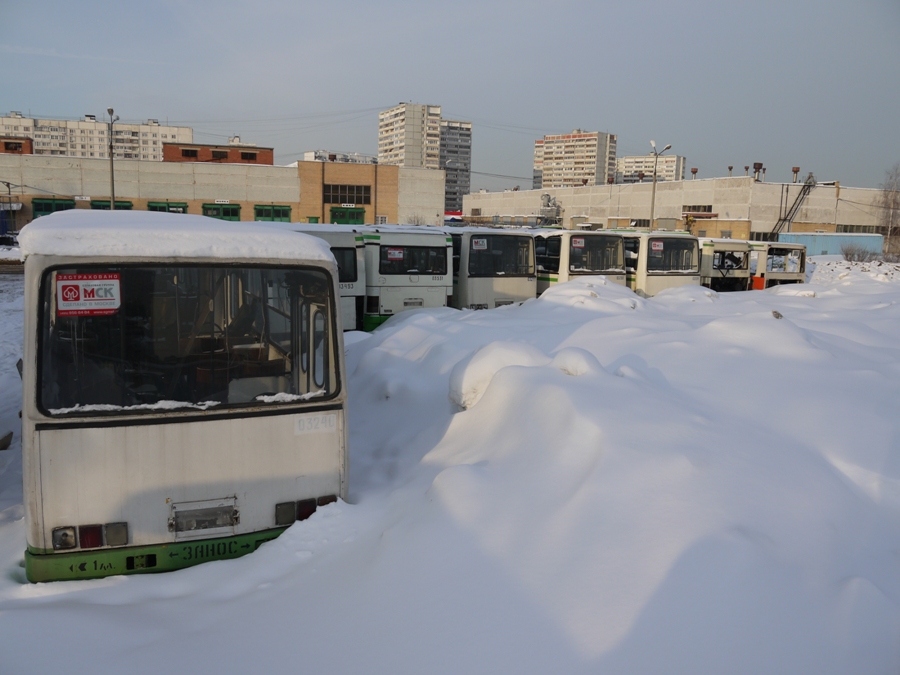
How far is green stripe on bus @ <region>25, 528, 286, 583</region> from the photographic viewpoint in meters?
4.00

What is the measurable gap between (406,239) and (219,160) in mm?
46012

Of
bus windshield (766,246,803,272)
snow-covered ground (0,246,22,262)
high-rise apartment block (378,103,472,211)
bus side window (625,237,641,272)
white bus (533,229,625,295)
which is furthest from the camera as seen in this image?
high-rise apartment block (378,103,472,211)

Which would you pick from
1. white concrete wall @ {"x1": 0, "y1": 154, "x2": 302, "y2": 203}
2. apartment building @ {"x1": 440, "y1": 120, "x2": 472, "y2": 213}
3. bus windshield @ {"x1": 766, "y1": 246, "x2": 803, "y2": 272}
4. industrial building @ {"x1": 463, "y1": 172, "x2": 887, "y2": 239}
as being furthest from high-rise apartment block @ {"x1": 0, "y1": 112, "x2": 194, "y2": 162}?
bus windshield @ {"x1": 766, "y1": 246, "x2": 803, "y2": 272}

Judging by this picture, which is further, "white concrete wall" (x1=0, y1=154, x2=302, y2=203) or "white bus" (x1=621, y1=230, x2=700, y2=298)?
"white concrete wall" (x1=0, y1=154, x2=302, y2=203)

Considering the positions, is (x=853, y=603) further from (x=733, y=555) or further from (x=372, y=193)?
(x=372, y=193)

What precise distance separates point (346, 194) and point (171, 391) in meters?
53.2

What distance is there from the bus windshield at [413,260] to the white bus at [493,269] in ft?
4.12

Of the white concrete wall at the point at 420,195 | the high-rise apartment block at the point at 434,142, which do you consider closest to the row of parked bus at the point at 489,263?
the white concrete wall at the point at 420,195

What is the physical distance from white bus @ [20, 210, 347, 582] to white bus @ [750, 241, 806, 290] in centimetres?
2178

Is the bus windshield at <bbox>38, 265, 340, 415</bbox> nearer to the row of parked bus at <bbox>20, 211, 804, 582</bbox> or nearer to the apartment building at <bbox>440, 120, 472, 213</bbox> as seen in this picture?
the row of parked bus at <bbox>20, 211, 804, 582</bbox>

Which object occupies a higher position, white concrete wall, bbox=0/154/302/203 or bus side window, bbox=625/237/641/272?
white concrete wall, bbox=0/154/302/203

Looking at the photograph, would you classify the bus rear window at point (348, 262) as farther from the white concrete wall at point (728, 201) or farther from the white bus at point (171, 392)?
the white concrete wall at point (728, 201)

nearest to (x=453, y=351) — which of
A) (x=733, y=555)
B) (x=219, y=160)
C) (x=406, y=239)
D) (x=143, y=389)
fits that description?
(x=143, y=389)

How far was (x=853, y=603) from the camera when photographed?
338 centimetres
